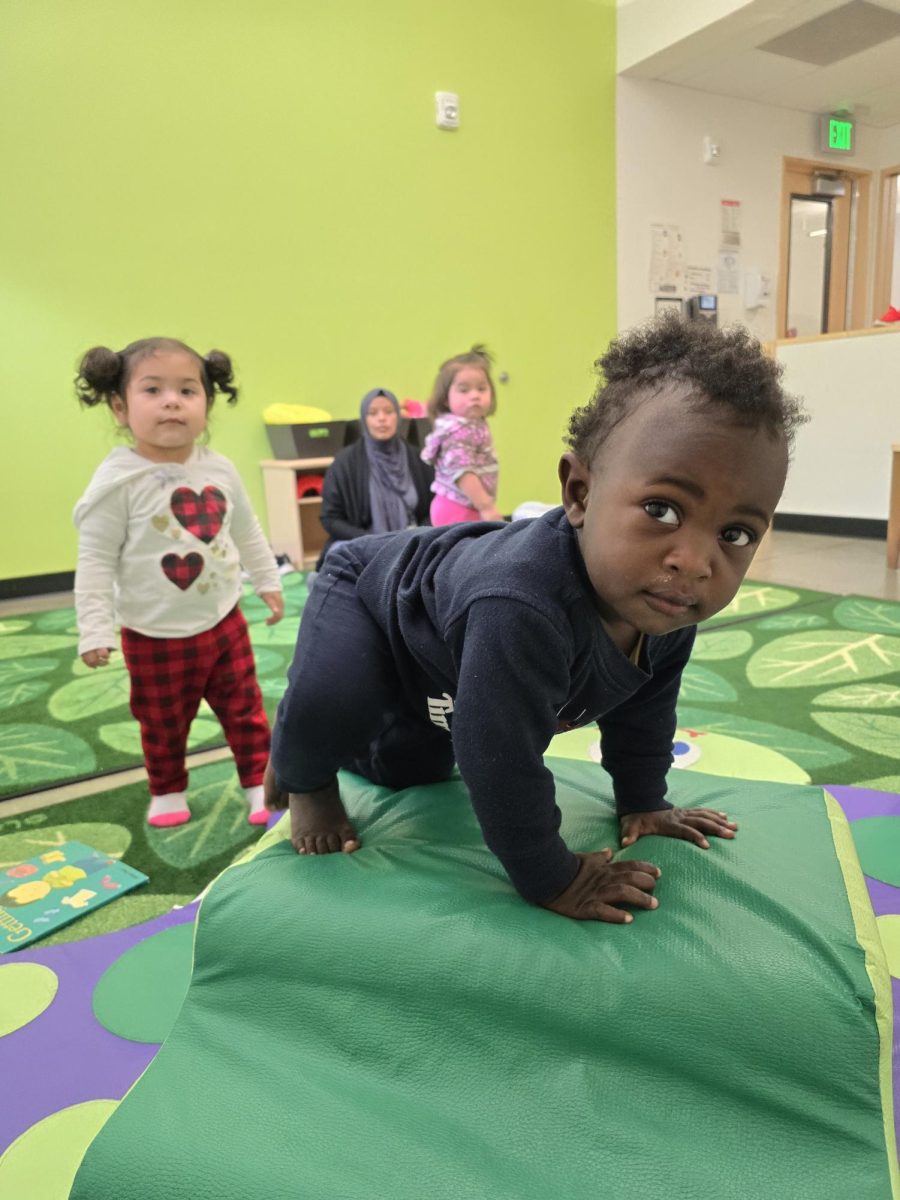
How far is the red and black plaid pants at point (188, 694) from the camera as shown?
4.93 feet

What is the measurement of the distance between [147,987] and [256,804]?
594 mm

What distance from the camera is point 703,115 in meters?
5.18

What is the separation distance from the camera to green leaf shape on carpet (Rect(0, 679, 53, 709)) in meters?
2.19

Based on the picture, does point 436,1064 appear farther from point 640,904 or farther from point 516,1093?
point 640,904

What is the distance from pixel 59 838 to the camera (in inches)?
56.9

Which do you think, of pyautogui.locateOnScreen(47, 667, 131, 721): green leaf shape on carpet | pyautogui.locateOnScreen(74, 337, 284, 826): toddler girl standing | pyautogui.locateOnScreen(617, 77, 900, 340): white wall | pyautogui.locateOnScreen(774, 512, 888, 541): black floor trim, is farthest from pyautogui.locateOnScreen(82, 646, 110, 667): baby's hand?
pyautogui.locateOnScreen(617, 77, 900, 340): white wall

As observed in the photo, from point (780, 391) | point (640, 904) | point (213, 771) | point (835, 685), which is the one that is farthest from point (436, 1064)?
point (835, 685)

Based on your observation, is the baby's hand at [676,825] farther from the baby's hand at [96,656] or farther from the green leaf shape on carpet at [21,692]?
the green leaf shape on carpet at [21,692]

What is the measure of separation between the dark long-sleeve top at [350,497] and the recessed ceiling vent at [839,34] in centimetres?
350

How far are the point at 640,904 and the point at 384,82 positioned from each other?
4.42 meters

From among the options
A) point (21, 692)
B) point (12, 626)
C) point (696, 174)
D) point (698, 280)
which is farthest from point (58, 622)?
point (696, 174)

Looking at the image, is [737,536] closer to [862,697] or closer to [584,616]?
[584,616]

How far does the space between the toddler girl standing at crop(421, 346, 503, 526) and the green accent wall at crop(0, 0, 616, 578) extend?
1.62 meters

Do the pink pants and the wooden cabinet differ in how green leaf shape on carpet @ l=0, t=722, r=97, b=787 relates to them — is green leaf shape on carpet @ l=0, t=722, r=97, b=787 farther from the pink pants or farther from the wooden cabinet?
the wooden cabinet
